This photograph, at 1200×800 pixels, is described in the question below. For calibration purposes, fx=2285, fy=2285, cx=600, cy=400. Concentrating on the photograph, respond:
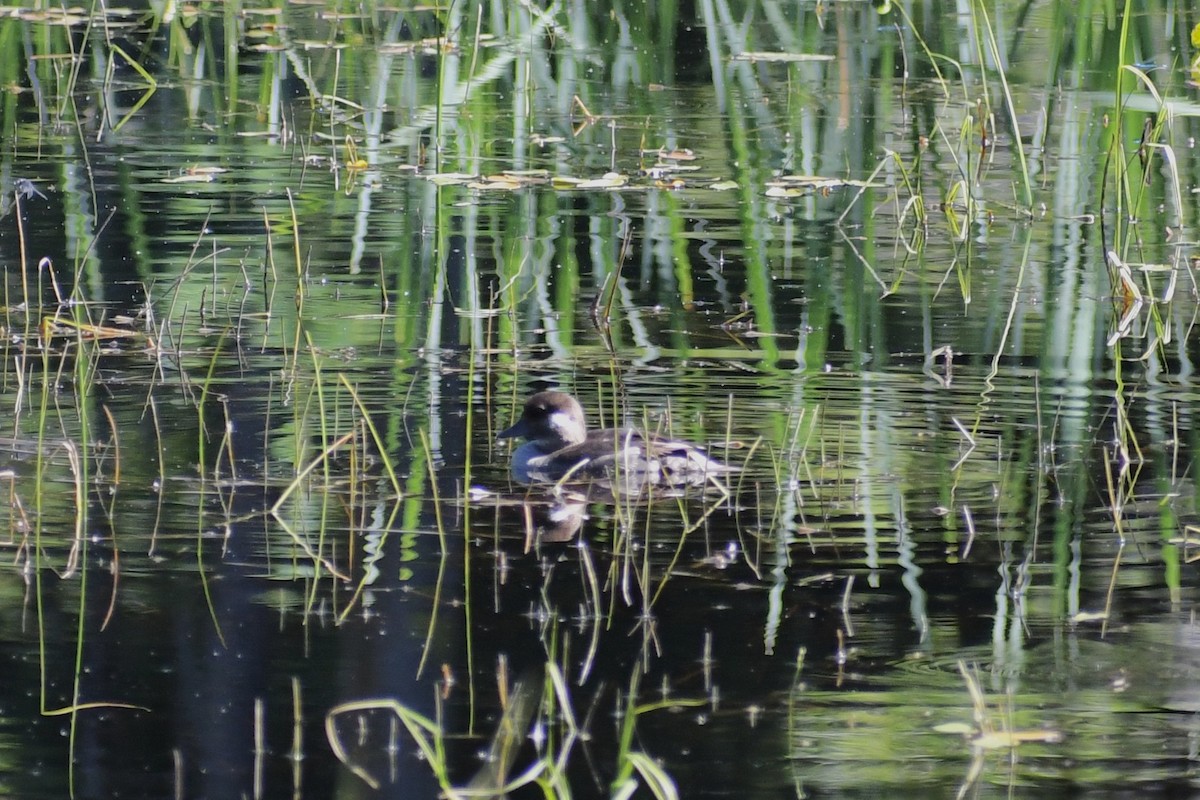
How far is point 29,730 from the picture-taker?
4387 millimetres

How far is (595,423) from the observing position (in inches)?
281

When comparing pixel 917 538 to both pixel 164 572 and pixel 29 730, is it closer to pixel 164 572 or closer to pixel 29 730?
pixel 164 572

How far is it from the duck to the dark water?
0.31ft

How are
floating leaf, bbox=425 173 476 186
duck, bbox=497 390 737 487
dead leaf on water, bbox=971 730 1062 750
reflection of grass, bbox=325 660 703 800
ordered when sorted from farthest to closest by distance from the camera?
1. floating leaf, bbox=425 173 476 186
2. duck, bbox=497 390 737 487
3. dead leaf on water, bbox=971 730 1062 750
4. reflection of grass, bbox=325 660 703 800

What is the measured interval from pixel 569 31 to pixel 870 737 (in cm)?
1151

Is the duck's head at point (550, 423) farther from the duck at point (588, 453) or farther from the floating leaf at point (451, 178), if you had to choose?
the floating leaf at point (451, 178)

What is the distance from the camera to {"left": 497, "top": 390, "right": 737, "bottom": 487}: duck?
599cm

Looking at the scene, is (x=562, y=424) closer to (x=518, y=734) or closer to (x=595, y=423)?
(x=595, y=423)

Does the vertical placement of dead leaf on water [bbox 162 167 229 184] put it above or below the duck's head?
above

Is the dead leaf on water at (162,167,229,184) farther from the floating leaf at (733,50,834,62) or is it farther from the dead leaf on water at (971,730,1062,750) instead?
the dead leaf on water at (971,730,1062,750)

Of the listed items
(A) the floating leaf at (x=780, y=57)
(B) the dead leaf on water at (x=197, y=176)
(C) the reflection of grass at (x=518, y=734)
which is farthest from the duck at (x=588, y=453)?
(A) the floating leaf at (x=780, y=57)

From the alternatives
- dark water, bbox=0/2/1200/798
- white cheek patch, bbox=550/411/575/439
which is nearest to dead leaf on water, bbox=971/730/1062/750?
dark water, bbox=0/2/1200/798

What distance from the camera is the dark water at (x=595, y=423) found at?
437cm

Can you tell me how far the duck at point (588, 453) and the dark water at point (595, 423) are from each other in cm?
10
